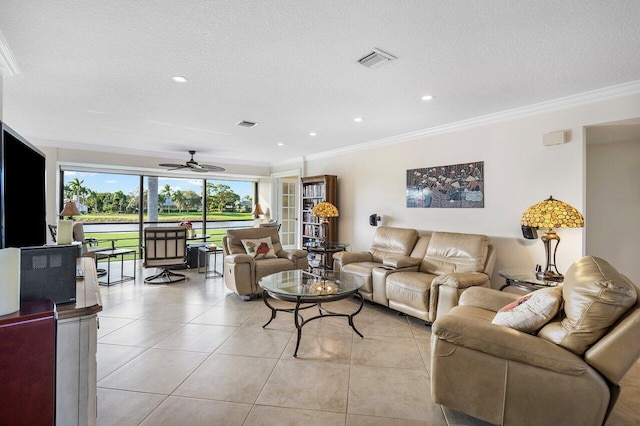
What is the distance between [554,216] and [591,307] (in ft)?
4.97

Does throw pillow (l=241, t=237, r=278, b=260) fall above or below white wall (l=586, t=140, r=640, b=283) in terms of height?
below

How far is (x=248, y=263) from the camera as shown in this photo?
4.32 meters

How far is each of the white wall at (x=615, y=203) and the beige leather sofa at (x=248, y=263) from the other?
12.7 feet

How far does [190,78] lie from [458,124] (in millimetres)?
3338

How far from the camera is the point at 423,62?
254 centimetres

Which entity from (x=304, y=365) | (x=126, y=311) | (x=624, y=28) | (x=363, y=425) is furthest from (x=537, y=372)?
(x=126, y=311)

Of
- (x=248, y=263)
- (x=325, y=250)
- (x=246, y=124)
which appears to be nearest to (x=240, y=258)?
(x=248, y=263)

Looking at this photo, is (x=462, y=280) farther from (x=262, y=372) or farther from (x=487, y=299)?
(x=262, y=372)

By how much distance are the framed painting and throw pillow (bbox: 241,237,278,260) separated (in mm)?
2254

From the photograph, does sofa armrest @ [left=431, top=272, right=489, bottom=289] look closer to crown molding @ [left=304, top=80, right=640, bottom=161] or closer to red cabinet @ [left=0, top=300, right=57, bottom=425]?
crown molding @ [left=304, top=80, right=640, bottom=161]

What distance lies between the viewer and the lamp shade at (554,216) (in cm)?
283

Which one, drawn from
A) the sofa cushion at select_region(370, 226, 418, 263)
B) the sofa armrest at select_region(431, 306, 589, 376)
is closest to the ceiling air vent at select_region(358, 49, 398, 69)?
the sofa armrest at select_region(431, 306, 589, 376)

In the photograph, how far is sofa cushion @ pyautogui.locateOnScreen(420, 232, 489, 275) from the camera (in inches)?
142

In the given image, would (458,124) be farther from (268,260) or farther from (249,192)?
(249,192)
